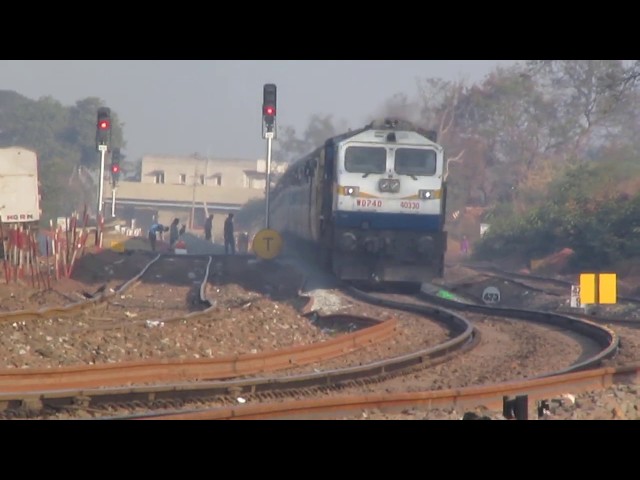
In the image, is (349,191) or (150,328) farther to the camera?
(349,191)

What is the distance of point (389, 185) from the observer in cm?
2097

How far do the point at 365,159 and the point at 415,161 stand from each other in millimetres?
1069

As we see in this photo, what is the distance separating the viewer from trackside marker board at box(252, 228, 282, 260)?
2758cm

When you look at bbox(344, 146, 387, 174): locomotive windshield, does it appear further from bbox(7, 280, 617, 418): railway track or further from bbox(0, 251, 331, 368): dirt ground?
bbox(7, 280, 617, 418): railway track

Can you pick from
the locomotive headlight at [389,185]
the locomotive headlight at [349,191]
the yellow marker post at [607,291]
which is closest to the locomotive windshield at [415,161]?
the locomotive headlight at [389,185]

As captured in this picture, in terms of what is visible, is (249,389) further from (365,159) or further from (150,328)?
(365,159)

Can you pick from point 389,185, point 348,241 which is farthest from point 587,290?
point 348,241

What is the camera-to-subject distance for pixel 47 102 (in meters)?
86.3

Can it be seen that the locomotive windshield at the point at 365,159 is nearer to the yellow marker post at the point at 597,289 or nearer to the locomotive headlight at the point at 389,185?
the locomotive headlight at the point at 389,185

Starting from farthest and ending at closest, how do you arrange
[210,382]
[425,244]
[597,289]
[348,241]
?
[425,244] → [348,241] → [597,289] → [210,382]

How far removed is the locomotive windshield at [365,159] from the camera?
20.8 meters

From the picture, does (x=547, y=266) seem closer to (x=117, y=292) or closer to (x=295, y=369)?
(x=117, y=292)
